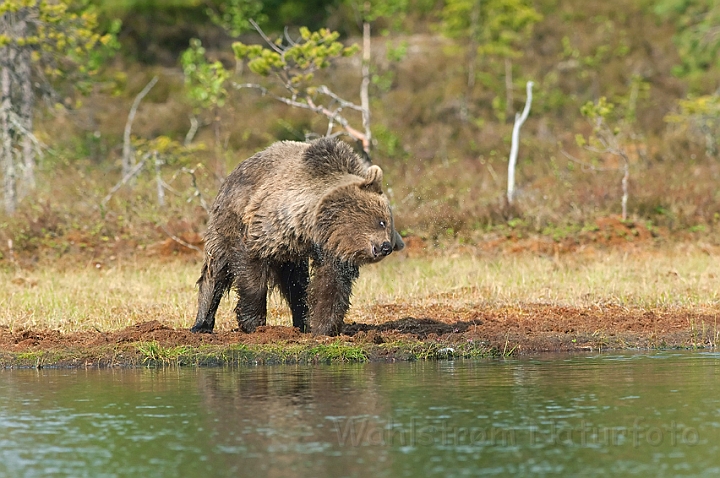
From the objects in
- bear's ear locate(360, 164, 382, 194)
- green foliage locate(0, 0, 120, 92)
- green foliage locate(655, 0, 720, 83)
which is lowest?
bear's ear locate(360, 164, 382, 194)

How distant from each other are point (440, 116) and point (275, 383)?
23384 millimetres

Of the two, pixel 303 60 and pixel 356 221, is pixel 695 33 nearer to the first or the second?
pixel 303 60

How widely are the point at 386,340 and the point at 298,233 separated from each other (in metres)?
1.37

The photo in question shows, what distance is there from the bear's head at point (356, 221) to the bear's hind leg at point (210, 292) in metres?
1.70

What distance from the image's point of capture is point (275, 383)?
9.17 metres

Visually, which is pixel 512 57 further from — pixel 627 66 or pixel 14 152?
pixel 14 152

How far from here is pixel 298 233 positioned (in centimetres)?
1075

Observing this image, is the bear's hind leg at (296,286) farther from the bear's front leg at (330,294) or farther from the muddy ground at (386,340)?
the bear's front leg at (330,294)

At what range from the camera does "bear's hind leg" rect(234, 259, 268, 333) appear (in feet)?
37.0

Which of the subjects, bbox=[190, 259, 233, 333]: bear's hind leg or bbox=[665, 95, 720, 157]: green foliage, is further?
bbox=[665, 95, 720, 157]: green foliage

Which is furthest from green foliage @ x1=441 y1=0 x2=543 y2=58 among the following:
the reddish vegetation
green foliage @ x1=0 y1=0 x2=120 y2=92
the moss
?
the moss

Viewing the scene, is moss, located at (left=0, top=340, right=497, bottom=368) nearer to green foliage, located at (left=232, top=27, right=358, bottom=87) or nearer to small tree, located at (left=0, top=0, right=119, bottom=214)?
green foliage, located at (left=232, top=27, right=358, bottom=87)

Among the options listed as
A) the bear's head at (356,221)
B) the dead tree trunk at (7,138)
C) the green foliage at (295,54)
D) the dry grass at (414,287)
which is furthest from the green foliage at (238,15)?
the bear's head at (356,221)

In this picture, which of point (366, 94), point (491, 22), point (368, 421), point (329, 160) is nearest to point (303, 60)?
point (366, 94)
